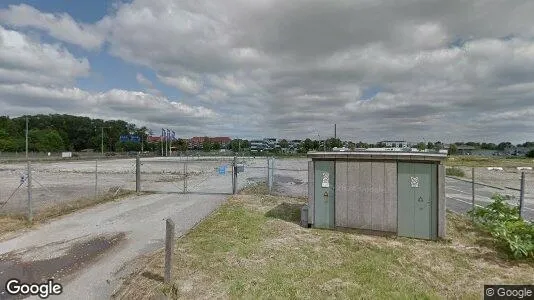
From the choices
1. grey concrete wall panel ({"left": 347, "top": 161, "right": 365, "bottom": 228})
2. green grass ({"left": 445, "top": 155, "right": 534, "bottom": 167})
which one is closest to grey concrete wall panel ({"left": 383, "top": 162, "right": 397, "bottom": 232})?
grey concrete wall panel ({"left": 347, "top": 161, "right": 365, "bottom": 228})

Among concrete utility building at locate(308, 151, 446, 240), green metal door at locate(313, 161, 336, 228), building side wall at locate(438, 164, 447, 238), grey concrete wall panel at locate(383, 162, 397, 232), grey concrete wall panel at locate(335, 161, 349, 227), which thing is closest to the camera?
building side wall at locate(438, 164, 447, 238)

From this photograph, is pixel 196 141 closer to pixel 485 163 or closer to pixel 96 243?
pixel 485 163

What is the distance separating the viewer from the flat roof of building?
7.85 m

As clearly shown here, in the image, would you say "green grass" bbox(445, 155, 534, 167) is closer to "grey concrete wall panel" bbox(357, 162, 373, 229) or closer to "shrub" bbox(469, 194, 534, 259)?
"shrub" bbox(469, 194, 534, 259)

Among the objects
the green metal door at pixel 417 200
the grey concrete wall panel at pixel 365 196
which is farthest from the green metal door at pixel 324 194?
the green metal door at pixel 417 200

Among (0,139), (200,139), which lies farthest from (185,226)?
(200,139)

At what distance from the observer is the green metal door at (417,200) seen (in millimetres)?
7953

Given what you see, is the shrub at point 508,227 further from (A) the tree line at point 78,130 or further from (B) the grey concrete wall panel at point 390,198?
(A) the tree line at point 78,130

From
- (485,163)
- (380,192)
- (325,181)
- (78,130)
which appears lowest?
(485,163)

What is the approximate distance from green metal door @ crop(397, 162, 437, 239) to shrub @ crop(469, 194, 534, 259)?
1.32 meters

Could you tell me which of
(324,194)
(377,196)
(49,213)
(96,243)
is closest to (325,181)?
(324,194)

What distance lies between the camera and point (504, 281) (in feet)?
18.9

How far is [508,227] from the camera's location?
23.7 ft

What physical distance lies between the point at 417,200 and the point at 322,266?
3.17 meters
